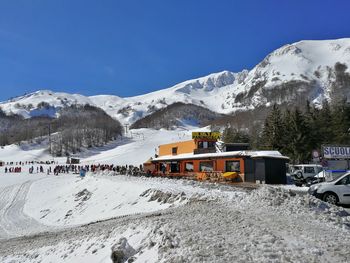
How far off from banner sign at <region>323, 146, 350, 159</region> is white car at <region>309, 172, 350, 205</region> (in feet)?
50.2

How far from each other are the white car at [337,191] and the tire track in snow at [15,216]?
1657 cm

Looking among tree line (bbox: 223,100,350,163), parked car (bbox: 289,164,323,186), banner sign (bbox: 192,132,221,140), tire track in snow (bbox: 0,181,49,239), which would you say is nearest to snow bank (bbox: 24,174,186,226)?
tire track in snow (bbox: 0,181,49,239)

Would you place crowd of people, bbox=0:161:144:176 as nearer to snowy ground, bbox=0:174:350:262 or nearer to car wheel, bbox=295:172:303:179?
car wheel, bbox=295:172:303:179

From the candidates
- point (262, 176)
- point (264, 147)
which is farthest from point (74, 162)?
point (262, 176)

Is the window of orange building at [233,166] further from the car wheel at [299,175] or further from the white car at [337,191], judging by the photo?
the white car at [337,191]

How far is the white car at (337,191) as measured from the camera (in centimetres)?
1694

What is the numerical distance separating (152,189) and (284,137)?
107 feet

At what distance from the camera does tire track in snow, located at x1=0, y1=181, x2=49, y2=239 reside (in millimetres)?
25609

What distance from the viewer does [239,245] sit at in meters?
8.98

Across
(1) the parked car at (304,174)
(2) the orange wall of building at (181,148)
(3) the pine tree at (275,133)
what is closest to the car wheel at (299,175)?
(1) the parked car at (304,174)

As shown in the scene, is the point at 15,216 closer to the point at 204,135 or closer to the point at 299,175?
the point at 299,175

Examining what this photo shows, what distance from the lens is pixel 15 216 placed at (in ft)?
106

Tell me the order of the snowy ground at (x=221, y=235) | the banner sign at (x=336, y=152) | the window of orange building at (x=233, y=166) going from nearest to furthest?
1. the snowy ground at (x=221, y=235)
2. the banner sign at (x=336, y=152)
3. the window of orange building at (x=233, y=166)

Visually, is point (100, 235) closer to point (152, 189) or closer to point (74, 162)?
point (152, 189)
